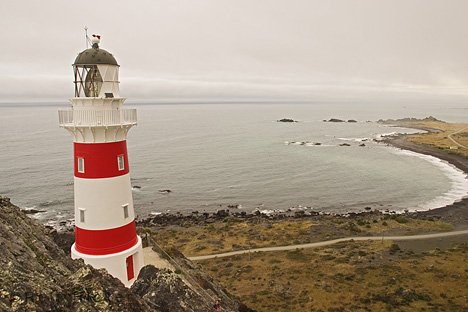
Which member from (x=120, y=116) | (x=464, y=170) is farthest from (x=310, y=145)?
(x=120, y=116)

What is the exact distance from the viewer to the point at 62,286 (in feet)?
20.2

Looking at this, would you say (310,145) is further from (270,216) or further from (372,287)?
(372,287)

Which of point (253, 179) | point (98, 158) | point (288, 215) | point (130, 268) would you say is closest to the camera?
point (98, 158)

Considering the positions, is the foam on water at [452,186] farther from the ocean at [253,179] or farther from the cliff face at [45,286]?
the cliff face at [45,286]

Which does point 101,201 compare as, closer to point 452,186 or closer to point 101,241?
point 101,241

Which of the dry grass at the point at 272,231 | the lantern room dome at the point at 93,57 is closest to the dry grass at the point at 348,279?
the dry grass at the point at 272,231

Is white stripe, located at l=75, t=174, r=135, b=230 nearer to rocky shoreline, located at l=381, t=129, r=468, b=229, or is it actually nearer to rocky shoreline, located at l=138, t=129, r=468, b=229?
rocky shoreline, located at l=138, t=129, r=468, b=229

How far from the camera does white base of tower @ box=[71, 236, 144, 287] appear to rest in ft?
42.4

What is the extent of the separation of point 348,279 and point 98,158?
1818cm

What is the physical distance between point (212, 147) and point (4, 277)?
291 ft

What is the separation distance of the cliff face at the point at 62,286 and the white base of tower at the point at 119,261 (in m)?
3.03

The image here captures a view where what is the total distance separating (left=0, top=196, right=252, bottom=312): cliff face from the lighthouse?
265cm

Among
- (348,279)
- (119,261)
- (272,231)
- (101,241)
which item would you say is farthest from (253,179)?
(101,241)

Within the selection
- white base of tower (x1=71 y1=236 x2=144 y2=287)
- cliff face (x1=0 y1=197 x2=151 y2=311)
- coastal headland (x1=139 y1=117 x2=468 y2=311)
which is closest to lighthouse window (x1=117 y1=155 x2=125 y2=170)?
white base of tower (x1=71 y1=236 x2=144 y2=287)
